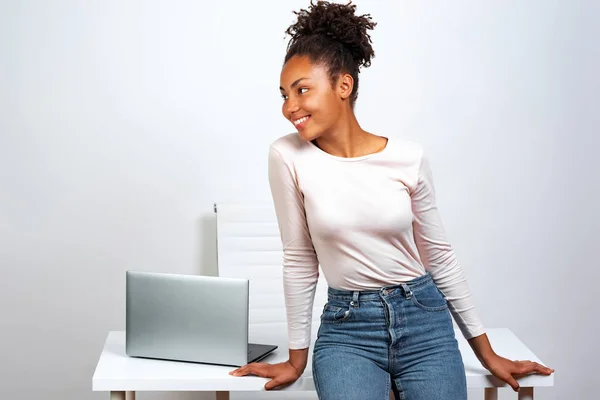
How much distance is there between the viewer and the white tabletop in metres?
1.76

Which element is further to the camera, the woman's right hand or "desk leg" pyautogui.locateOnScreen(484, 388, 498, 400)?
"desk leg" pyautogui.locateOnScreen(484, 388, 498, 400)

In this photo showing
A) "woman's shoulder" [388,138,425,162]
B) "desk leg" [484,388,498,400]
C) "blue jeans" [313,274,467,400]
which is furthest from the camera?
"desk leg" [484,388,498,400]

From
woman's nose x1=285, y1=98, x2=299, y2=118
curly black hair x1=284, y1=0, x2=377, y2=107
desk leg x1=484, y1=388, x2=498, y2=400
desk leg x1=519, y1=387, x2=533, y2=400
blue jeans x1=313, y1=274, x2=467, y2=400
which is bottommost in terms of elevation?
desk leg x1=484, y1=388, x2=498, y2=400

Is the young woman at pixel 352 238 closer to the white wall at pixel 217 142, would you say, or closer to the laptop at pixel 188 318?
the laptop at pixel 188 318

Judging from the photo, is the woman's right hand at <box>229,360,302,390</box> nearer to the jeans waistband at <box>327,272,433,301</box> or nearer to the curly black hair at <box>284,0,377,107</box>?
the jeans waistband at <box>327,272,433,301</box>

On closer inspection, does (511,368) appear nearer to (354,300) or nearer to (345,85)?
(354,300)

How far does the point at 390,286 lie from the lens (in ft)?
5.66

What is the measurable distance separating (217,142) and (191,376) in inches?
45.9

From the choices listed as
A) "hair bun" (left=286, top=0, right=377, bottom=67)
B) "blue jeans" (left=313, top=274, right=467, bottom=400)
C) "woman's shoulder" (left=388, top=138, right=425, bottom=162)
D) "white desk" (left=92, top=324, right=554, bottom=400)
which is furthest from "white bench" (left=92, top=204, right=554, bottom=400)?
"hair bun" (left=286, top=0, right=377, bottom=67)

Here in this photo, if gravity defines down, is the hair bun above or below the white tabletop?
above

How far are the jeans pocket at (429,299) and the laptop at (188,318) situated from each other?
0.37 metres

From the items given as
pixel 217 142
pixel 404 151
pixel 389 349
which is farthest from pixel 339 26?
pixel 217 142

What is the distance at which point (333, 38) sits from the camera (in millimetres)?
1762

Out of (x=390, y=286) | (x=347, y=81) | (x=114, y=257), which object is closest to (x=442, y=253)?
(x=390, y=286)
